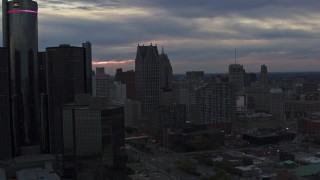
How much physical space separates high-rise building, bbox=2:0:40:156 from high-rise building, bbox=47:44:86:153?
270 centimetres

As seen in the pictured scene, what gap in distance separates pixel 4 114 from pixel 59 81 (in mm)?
4758

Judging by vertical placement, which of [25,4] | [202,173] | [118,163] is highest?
[25,4]

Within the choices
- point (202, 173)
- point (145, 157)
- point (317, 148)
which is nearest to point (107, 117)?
point (202, 173)

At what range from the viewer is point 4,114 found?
32344 mm

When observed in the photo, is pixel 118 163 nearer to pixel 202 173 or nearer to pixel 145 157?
pixel 202 173

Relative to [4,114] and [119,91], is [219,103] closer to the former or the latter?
[119,91]

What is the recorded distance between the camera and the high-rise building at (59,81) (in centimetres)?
3434

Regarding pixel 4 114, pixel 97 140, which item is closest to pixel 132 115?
pixel 4 114

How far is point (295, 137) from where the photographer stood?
147 ft

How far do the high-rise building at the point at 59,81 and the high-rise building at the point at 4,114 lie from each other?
3.16m

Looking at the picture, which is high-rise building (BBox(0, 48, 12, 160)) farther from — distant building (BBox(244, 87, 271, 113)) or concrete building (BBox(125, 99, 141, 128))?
distant building (BBox(244, 87, 271, 113))

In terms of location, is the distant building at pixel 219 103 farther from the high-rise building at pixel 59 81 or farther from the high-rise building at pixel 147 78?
the high-rise building at pixel 59 81

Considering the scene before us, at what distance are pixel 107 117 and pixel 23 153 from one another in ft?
52.5

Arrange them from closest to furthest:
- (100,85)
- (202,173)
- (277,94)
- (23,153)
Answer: (202,173) → (23,153) → (277,94) → (100,85)
